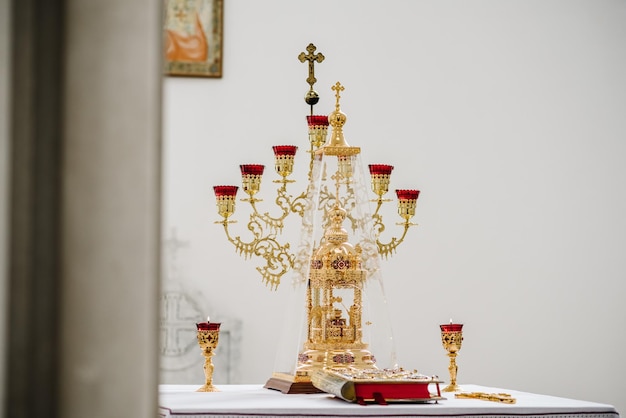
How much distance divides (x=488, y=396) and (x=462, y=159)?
10.8ft

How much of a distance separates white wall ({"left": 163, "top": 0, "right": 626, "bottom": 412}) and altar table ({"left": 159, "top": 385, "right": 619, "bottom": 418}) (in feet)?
9.64

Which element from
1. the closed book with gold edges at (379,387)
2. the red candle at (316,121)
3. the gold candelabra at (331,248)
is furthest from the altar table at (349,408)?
the red candle at (316,121)

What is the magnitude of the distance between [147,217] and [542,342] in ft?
18.5

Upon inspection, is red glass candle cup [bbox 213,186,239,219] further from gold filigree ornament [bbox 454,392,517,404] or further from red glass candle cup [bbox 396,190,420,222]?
gold filigree ornament [bbox 454,392,517,404]

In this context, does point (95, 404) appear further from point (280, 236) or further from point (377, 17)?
point (377, 17)

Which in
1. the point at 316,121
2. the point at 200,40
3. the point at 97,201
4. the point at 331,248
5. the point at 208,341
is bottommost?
the point at 208,341

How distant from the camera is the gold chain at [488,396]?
286 centimetres

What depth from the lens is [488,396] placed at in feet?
9.67

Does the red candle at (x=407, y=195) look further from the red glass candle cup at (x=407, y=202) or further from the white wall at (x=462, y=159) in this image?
the white wall at (x=462, y=159)

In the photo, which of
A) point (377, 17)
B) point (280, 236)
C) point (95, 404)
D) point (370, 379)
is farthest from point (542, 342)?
point (95, 404)

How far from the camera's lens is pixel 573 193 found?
620 centimetres

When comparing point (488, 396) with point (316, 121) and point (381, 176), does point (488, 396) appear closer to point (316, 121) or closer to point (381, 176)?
point (381, 176)

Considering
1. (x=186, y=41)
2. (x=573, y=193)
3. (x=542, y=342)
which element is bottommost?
(x=542, y=342)

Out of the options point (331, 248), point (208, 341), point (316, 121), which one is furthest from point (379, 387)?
point (316, 121)
